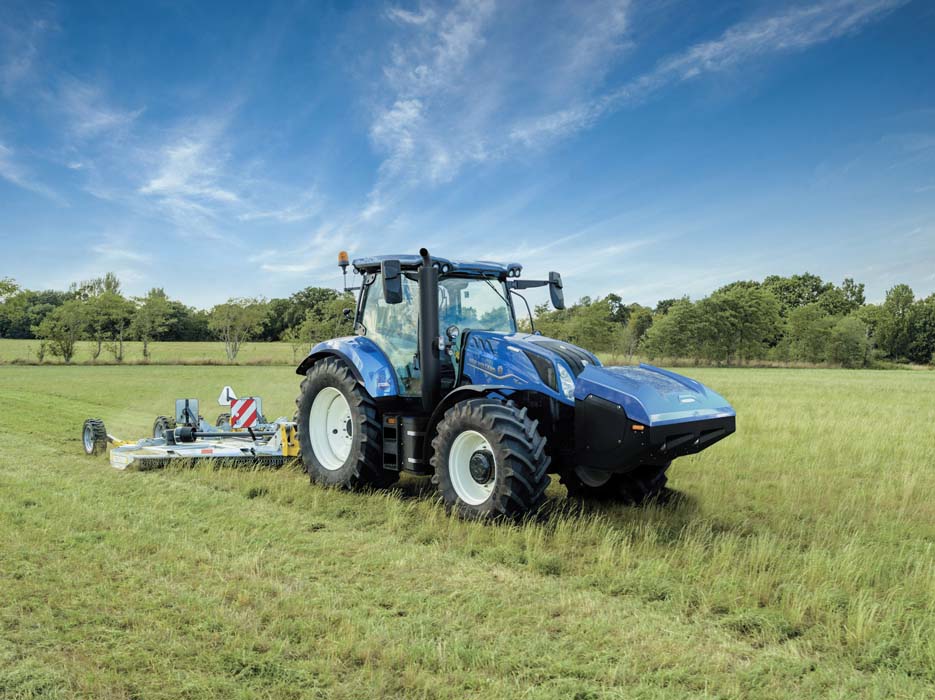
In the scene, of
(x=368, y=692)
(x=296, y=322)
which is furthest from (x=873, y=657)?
(x=296, y=322)

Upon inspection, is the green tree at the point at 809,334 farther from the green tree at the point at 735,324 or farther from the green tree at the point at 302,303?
the green tree at the point at 302,303

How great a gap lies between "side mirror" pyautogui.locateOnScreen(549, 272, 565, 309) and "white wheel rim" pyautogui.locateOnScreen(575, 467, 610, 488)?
1.90 metres

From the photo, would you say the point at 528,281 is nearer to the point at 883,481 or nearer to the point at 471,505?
the point at 471,505

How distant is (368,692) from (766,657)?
218 cm

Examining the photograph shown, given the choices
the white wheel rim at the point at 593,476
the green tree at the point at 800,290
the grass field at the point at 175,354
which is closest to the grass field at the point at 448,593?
the white wheel rim at the point at 593,476

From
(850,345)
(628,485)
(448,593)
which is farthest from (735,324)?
(448,593)

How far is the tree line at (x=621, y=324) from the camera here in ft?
181

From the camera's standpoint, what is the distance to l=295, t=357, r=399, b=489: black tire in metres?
7.42

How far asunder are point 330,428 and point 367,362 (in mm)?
1223

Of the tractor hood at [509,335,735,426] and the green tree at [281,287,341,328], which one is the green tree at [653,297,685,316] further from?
the tractor hood at [509,335,735,426]

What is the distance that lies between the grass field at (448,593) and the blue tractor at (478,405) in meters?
0.43

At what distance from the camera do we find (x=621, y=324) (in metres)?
76.4

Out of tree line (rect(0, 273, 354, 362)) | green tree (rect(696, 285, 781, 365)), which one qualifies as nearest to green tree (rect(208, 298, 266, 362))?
tree line (rect(0, 273, 354, 362))

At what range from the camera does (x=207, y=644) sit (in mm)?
3877
